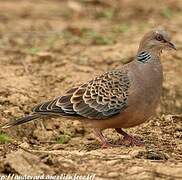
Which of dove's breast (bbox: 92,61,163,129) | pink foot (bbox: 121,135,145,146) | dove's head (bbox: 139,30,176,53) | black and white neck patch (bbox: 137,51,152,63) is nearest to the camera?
dove's breast (bbox: 92,61,163,129)

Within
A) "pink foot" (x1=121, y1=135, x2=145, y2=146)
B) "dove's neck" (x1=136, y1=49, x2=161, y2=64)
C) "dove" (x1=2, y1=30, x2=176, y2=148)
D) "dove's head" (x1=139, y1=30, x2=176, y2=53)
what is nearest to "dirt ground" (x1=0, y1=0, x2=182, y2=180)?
"pink foot" (x1=121, y1=135, x2=145, y2=146)

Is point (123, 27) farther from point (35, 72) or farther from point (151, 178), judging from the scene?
point (151, 178)

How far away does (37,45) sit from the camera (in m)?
11.1

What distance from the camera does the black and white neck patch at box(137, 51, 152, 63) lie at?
7.20m

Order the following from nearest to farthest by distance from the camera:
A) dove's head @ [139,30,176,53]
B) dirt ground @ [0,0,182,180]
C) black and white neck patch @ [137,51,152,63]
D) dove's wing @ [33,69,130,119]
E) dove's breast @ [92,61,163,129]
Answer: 1. dirt ground @ [0,0,182,180]
2. dove's breast @ [92,61,163,129]
3. dove's wing @ [33,69,130,119]
4. black and white neck patch @ [137,51,152,63]
5. dove's head @ [139,30,176,53]

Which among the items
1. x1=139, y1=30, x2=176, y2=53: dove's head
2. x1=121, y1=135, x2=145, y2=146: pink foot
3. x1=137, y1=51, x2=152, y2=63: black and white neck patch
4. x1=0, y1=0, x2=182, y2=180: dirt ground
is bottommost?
x1=121, y1=135, x2=145, y2=146: pink foot

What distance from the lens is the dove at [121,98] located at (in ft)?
22.5

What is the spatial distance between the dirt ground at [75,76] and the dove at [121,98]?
11.4 inches

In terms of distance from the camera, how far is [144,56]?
7.25 metres

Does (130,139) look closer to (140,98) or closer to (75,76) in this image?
(140,98)

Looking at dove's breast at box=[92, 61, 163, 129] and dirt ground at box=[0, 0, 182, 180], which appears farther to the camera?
dove's breast at box=[92, 61, 163, 129]

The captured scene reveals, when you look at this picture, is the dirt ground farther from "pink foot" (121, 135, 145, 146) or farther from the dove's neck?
the dove's neck

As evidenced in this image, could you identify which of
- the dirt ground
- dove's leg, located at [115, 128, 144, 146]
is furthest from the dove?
the dirt ground

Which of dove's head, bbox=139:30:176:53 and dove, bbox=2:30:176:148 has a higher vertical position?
dove's head, bbox=139:30:176:53
